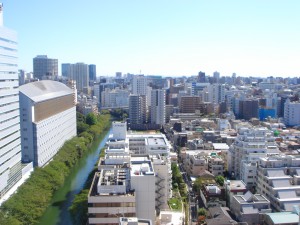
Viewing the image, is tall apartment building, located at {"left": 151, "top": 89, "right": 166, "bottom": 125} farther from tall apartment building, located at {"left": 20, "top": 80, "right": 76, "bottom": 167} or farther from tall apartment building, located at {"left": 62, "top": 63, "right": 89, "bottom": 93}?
tall apartment building, located at {"left": 62, "top": 63, "right": 89, "bottom": 93}

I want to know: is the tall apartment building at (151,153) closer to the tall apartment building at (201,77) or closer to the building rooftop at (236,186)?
the building rooftop at (236,186)

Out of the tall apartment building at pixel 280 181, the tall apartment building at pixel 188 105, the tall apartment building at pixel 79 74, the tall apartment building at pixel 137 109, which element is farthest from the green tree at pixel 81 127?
the tall apartment building at pixel 79 74

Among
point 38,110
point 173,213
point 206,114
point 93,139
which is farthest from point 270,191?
point 206,114

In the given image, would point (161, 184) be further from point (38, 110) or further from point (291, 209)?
point (38, 110)

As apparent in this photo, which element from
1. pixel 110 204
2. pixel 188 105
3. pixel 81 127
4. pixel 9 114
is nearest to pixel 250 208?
pixel 110 204

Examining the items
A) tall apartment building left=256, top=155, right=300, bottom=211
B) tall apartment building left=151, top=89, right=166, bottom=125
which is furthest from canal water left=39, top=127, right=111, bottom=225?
tall apartment building left=151, top=89, right=166, bottom=125
